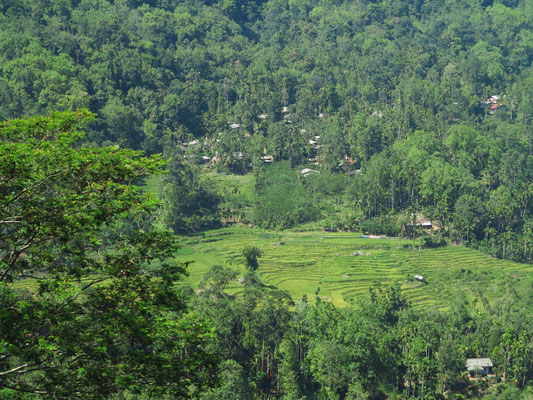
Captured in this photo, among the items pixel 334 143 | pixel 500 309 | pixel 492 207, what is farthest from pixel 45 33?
pixel 500 309

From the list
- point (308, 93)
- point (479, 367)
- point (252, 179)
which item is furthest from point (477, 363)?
point (308, 93)

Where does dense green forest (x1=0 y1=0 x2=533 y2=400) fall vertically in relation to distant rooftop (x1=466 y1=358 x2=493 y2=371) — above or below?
above

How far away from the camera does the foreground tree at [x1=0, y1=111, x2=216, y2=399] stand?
7.94m

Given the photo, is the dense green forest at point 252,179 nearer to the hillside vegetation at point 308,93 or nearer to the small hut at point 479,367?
the hillside vegetation at point 308,93

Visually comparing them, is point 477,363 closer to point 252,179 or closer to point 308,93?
point 252,179

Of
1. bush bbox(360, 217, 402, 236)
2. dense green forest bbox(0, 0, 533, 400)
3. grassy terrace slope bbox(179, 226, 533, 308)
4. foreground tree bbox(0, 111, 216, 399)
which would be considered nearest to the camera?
foreground tree bbox(0, 111, 216, 399)

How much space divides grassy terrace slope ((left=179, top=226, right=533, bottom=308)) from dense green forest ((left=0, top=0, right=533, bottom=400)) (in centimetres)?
138

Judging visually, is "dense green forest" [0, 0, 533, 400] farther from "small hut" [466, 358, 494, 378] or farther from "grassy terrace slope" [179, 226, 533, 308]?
"grassy terrace slope" [179, 226, 533, 308]

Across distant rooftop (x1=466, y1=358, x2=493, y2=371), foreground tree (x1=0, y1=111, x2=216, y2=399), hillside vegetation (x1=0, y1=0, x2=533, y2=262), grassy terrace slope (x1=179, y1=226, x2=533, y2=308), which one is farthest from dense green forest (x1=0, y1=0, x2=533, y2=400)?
grassy terrace slope (x1=179, y1=226, x2=533, y2=308)

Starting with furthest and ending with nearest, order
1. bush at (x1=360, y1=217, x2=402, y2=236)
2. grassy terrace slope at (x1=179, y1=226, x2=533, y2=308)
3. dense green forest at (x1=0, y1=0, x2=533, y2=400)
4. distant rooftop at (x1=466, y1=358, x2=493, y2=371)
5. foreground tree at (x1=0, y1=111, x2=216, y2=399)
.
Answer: bush at (x1=360, y1=217, x2=402, y2=236), grassy terrace slope at (x1=179, y1=226, x2=533, y2=308), distant rooftop at (x1=466, y1=358, x2=493, y2=371), dense green forest at (x1=0, y1=0, x2=533, y2=400), foreground tree at (x1=0, y1=111, x2=216, y2=399)

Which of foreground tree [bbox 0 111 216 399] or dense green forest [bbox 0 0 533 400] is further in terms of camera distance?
dense green forest [bbox 0 0 533 400]

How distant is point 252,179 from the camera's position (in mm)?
55250

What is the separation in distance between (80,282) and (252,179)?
46.7 m

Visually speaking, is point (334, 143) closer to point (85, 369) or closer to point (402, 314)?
point (402, 314)
